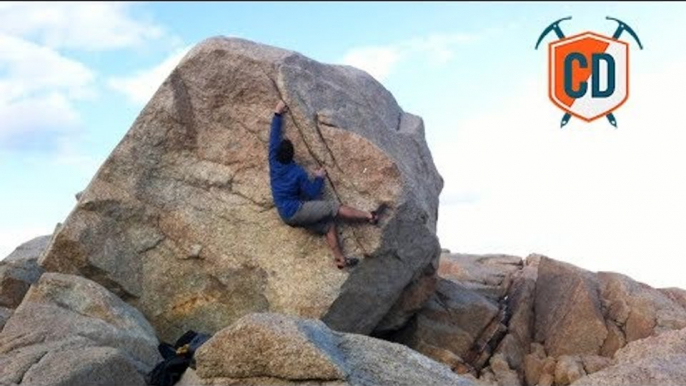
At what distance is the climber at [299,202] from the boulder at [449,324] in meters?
4.57

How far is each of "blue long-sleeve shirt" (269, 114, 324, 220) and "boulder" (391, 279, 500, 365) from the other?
5.64 metres

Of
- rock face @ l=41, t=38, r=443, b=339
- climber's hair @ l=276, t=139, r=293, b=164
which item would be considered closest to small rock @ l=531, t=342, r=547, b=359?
rock face @ l=41, t=38, r=443, b=339

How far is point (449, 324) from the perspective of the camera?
22.3 m

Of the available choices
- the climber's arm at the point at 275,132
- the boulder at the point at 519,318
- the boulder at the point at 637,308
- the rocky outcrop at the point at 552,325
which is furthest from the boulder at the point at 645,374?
the boulder at the point at 637,308

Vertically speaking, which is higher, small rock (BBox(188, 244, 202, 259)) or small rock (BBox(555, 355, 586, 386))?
small rock (BBox(188, 244, 202, 259))

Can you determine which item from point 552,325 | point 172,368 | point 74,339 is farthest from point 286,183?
point 552,325

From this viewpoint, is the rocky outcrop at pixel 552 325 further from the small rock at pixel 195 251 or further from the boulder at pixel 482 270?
the small rock at pixel 195 251

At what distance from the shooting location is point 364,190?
60.5 ft

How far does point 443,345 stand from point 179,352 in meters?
9.60

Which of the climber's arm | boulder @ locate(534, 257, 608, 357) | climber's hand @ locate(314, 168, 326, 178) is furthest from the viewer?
boulder @ locate(534, 257, 608, 357)

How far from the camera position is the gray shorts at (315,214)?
58.9 ft

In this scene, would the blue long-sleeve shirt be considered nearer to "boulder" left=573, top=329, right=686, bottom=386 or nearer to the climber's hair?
the climber's hair

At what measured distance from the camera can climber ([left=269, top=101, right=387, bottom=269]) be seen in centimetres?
1800

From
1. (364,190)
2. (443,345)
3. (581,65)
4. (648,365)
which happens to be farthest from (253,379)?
(581,65)
